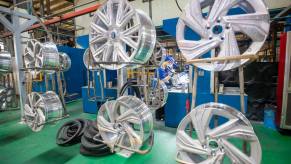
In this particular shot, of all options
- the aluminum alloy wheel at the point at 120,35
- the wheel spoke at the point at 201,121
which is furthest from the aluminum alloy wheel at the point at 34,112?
the wheel spoke at the point at 201,121

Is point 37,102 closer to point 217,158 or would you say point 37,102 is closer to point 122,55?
point 122,55

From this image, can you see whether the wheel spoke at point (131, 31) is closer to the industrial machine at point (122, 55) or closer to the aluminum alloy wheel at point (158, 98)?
the industrial machine at point (122, 55)

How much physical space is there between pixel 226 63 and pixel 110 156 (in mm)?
2308

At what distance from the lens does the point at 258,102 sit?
4.29 metres

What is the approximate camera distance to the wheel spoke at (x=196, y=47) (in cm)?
186

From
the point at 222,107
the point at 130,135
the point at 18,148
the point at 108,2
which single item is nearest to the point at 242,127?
the point at 222,107

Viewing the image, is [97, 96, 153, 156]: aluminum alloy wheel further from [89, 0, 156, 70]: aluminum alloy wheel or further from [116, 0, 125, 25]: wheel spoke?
[116, 0, 125, 25]: wheel spoke

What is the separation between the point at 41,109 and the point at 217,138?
3303 mm

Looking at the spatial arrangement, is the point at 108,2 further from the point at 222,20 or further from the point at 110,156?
the point at 110,156

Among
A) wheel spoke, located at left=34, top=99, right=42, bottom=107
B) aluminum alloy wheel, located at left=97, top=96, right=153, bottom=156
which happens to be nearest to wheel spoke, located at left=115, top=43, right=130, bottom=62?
aluminum alloy wheel, located at left=97, top=96, right=153, bottom=156

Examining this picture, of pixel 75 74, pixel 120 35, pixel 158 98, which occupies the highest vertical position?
pixel 120 35

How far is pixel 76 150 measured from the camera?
3000mm

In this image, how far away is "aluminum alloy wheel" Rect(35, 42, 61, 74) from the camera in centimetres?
343

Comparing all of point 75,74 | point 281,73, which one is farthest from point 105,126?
point 75,74
